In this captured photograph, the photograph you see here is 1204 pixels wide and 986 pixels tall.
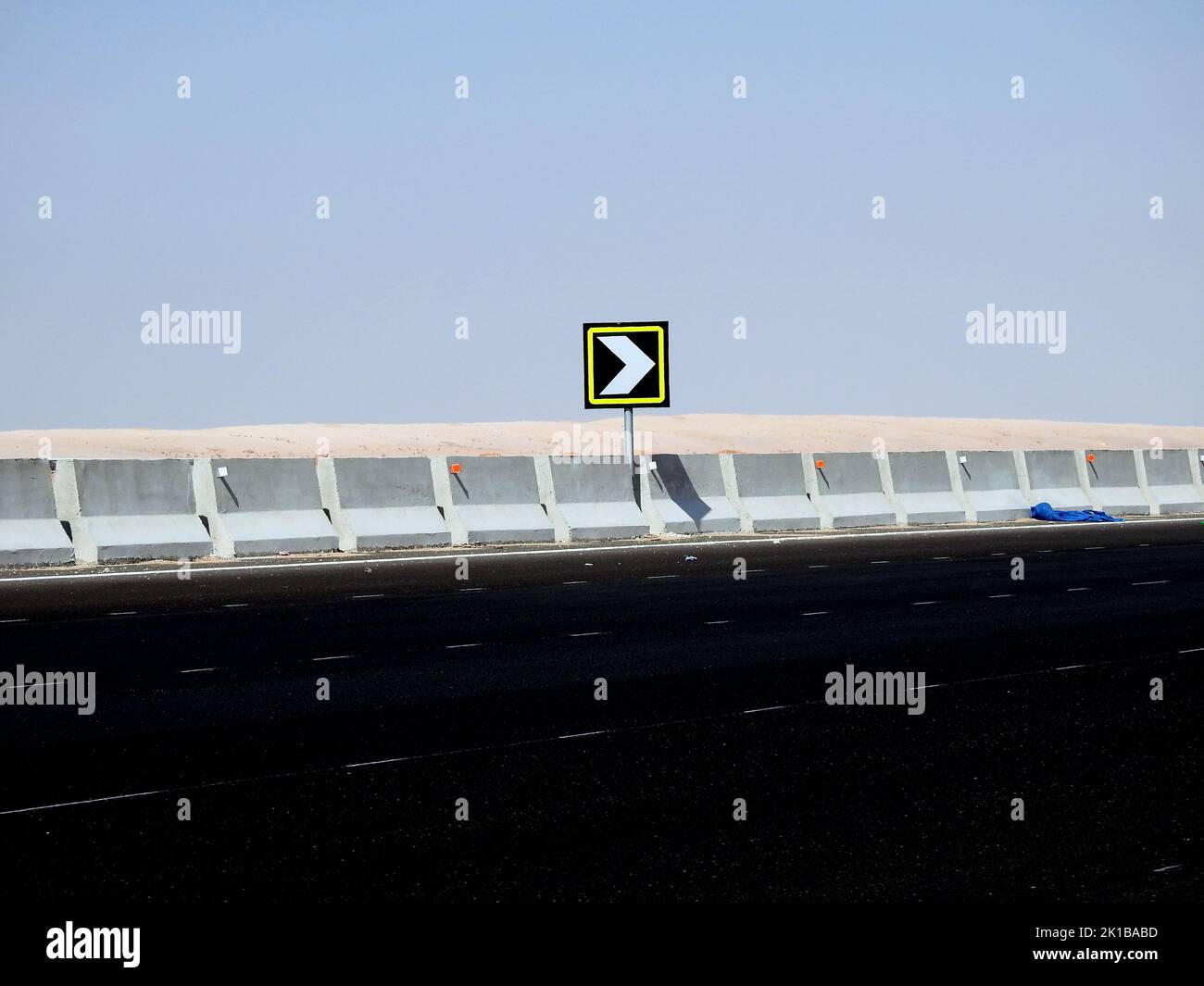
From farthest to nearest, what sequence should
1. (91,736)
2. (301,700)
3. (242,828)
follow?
1. (301,700)
2. (91,736)
3. (242,828)

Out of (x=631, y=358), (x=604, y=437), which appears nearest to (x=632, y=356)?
(x=631, y=358)

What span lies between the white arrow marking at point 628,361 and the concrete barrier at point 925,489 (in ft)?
17.5

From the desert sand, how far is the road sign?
130ft

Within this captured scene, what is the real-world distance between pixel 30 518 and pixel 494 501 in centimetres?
738

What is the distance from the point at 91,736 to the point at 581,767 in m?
2.91

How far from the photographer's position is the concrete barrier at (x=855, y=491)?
30500 millimetres

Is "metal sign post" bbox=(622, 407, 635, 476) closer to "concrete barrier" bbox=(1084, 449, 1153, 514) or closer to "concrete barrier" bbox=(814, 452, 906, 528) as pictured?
"concrete barrier" bbox=(814, 452, 906, 528)

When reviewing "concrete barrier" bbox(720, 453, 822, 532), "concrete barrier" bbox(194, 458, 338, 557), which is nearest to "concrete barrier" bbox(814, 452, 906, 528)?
"concrete barrier" bbox(720, 453, 822, 532)

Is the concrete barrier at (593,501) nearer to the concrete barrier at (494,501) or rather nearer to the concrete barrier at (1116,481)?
the concrete barrier at (494,501)

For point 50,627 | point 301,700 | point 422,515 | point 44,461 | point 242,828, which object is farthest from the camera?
point 422,515

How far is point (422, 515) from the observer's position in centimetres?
2503
